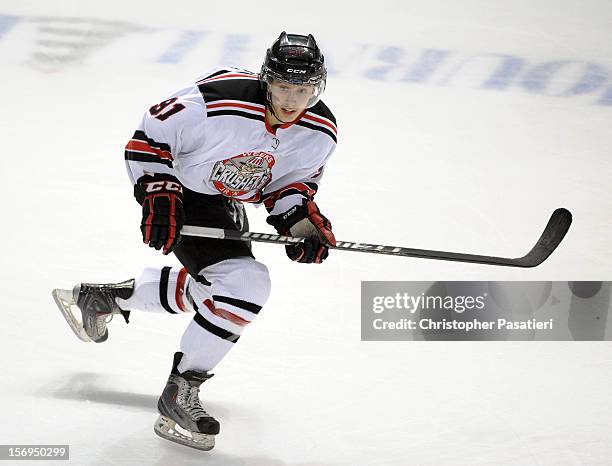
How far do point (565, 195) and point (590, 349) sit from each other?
45.2 inches

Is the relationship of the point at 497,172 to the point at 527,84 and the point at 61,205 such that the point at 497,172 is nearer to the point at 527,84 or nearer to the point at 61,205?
the point at 527,84

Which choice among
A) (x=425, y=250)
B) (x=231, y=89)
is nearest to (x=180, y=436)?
(x=425, y=250)

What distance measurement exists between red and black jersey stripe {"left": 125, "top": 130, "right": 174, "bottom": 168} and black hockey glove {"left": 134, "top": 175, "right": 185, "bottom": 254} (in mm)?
48

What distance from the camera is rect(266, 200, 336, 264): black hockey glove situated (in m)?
2.81

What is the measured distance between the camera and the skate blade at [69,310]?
10.4 ft

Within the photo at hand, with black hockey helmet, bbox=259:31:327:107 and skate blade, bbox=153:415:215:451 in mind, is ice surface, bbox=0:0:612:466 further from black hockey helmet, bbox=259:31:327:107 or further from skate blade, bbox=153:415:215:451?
black hockey helmet, bbox=259:31:327:107

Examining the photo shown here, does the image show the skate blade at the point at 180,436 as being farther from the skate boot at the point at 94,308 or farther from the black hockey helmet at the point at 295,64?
the black hockey helmet at the point at 295,64

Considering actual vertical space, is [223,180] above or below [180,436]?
above

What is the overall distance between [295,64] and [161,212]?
533 mm

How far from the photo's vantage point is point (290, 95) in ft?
8.73

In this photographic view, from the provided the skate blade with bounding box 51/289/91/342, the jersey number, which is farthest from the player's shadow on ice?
the jersey number

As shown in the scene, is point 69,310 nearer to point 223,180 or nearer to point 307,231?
point 223,180

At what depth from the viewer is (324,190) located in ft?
14.1

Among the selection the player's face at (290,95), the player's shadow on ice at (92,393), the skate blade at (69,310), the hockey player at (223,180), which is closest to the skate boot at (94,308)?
the skate blade at (69,310)
